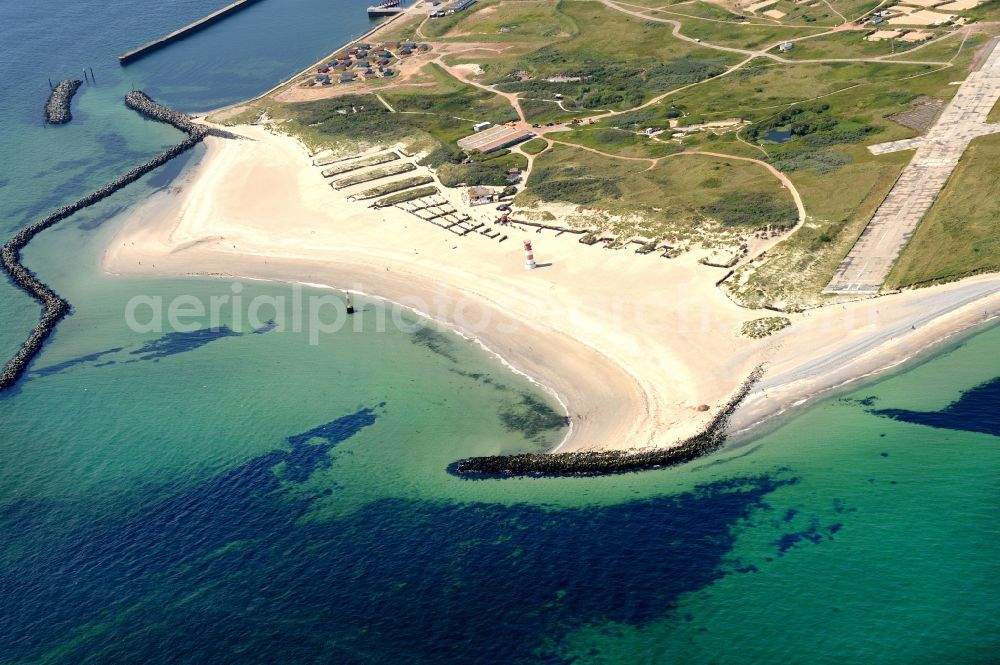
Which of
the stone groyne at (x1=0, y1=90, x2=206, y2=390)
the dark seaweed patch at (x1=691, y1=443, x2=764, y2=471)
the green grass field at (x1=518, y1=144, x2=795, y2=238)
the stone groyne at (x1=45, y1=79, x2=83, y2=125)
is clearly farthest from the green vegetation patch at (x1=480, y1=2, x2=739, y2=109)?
the dark seaweed patch at (x1=691, y1=443, x2=764, y2=471)

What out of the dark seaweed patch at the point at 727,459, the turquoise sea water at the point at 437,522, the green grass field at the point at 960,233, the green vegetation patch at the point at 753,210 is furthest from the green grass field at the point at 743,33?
the dark seaweed patch at the point at 727,459

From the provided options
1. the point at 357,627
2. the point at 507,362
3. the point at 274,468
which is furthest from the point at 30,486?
the point at 507,362

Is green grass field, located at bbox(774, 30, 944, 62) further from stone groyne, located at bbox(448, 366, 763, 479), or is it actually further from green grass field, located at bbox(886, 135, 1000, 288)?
stone groyne, located at bbox(448, 366, 763, 479)

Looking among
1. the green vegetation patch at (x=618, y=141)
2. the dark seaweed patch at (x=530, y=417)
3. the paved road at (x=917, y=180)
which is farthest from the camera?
the green vegetation patch at (x=618, y=141)

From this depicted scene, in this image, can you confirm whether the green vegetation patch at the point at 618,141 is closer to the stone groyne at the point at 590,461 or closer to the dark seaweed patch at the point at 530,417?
the dark seaweed patch at the point at 530,417

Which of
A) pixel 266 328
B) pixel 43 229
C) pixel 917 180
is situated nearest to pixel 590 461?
pixel 266 328

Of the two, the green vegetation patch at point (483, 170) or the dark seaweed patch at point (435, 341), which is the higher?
the green vegetation patch at point (483, 170)
